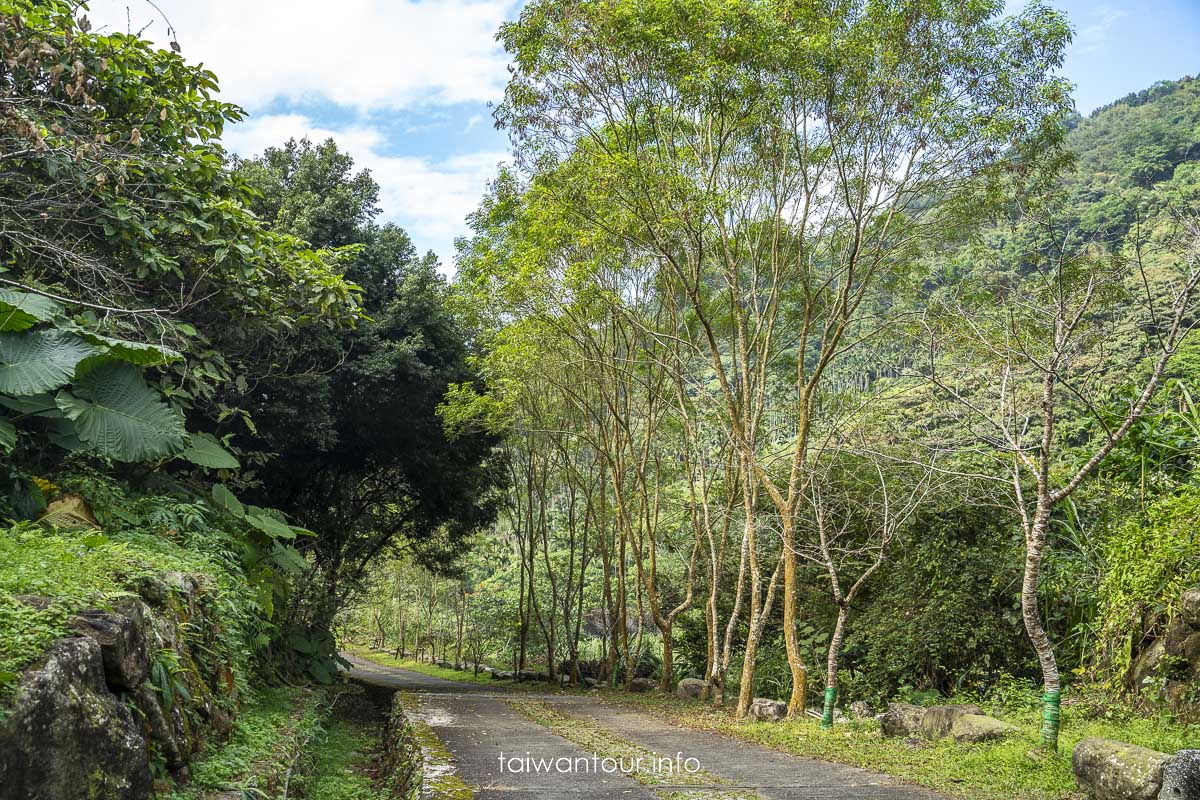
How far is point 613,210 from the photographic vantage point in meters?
9.95

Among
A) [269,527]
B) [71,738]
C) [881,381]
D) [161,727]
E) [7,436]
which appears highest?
[881,381]

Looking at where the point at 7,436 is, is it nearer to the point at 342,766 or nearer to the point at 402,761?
the point at 402,761

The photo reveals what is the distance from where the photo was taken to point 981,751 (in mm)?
6152

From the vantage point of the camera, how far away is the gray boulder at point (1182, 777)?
3.88 m

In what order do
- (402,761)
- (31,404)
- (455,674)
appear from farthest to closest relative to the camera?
(455,674), (402,761), (31,404)

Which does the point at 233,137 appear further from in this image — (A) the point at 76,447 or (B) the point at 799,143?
(B) the point at 799,143

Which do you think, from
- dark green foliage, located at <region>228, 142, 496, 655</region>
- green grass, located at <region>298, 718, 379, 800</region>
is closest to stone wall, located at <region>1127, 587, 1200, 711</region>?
green grass, located at <region>298, 718, 379, 800</region>

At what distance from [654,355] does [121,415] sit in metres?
8.85

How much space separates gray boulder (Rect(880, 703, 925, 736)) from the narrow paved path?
138 cm

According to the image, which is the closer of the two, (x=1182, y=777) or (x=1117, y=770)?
(x=1182, y=777)

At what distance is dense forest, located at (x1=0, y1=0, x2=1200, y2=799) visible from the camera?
550cm

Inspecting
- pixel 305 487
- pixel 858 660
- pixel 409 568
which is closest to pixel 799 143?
pixel 858 660

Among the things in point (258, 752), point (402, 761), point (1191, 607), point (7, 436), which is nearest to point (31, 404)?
point (7, 436)

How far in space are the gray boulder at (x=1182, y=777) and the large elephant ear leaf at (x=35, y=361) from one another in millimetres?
6753
